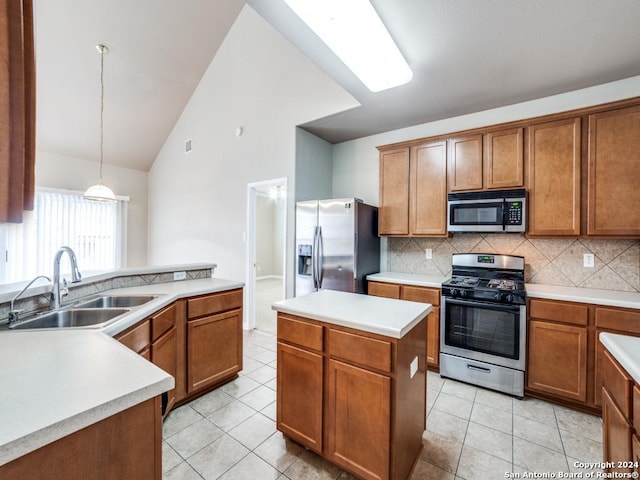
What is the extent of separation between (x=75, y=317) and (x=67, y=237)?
16.3 feet

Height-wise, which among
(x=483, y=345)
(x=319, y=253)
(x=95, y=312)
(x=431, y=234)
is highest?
(x=431, y=234)

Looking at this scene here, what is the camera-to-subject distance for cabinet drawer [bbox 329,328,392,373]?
143 centimetres

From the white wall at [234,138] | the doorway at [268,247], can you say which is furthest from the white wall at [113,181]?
the doorway at [268,247]

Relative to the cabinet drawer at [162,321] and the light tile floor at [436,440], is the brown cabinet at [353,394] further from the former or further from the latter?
the cabinet drawer at [162,321]

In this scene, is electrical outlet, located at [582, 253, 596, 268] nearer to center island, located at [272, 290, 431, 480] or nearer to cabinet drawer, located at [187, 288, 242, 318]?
center island, located at [272, 290, 431, 480]

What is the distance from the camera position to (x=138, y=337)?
Result: 5.63ft

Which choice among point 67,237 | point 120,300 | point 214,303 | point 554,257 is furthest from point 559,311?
point 67,237

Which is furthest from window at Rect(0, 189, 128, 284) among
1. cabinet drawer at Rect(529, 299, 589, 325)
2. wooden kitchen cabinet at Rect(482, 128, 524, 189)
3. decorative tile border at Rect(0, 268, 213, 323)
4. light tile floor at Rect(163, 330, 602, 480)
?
cabinet drawer at Rect(529, 299, 589, 325)

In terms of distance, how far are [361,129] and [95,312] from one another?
11.2ft

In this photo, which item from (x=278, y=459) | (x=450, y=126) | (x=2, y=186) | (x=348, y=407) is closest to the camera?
(x=2, y=186)

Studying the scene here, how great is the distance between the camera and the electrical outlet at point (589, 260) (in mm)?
2664

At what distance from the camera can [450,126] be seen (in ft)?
11.3

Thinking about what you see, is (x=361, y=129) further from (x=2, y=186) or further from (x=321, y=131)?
(x=2, y=186)

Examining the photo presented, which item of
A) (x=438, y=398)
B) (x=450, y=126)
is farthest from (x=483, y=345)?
(x=450, y=126)
